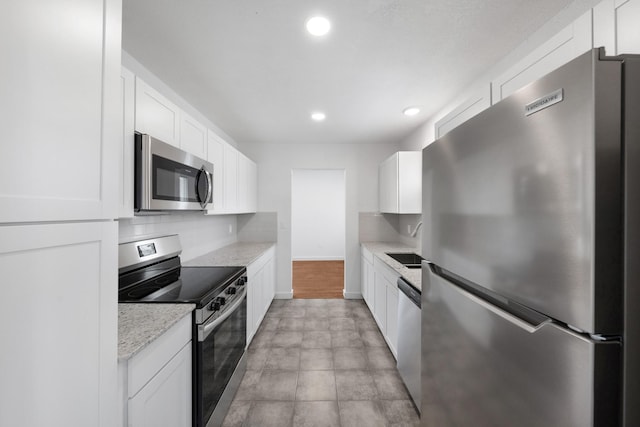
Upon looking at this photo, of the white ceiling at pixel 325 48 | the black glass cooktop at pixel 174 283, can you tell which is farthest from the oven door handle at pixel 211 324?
the white ceiling at pixel 325 48

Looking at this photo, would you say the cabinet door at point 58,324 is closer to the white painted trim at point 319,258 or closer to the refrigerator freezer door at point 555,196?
the refrigerator freezer door at point 555,196

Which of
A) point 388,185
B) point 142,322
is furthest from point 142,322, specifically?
point 388,185

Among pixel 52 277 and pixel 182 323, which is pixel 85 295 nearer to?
pixel 52 277

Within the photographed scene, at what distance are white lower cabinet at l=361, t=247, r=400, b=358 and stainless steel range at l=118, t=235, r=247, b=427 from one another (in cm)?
132

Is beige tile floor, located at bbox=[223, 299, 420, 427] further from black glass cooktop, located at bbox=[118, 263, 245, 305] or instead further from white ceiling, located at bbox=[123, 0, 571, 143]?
white ceiling, located at bbox=[123, 0, 571, 143]

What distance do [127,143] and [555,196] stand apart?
166 centimetres

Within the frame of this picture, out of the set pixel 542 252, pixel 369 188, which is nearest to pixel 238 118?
pixel 369 188

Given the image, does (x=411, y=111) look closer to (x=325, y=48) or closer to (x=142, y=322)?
(x=325, y=48)

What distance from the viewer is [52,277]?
22.9 inches

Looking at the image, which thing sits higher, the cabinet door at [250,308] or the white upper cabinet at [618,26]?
the white upper cabinet at [618,26]

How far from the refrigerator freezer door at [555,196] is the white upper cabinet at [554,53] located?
0.35 metres

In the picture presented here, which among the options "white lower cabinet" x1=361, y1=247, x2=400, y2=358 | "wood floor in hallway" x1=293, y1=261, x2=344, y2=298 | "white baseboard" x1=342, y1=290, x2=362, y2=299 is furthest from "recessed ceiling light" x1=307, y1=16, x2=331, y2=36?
"wood floor in hallway" x1=293, y1=261, x2=344, y2=298

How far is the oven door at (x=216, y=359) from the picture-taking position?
1375 mm

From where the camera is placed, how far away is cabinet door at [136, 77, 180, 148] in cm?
141
